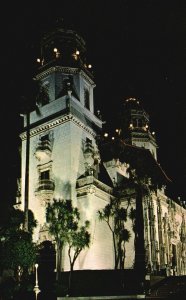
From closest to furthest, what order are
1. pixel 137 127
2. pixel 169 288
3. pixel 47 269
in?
pixel 47 269 < pixel 169 288 < pixel 137 127

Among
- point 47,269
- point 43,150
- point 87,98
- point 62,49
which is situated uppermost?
point 62,49

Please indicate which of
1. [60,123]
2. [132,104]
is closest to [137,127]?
[132,104]

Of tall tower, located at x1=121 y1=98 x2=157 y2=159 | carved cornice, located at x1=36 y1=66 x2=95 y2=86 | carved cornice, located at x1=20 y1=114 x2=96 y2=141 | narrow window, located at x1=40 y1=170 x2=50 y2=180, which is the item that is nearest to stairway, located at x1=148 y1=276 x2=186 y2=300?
narrow window, located at x1=40 y1=170 x2=50 y2=180

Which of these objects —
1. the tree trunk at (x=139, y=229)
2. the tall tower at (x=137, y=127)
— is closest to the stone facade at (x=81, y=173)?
the tree trunk at (x=139, y=229)

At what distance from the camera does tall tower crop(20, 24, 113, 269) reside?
44.7 m

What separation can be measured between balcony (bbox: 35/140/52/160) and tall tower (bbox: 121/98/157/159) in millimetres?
18703

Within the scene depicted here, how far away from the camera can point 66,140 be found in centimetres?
4675

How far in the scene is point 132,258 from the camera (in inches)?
1843

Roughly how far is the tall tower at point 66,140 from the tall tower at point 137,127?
1058 centimetres

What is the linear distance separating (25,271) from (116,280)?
1392 centimetres

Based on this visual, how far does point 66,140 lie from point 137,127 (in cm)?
2092

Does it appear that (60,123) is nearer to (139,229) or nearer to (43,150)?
(43,150)

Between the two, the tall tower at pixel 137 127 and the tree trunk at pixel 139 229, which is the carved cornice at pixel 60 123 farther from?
the tall tower at pixel 137 127

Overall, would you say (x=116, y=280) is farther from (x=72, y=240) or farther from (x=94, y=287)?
(x=72, y=240)
